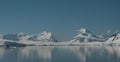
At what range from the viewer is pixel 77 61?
9119cm

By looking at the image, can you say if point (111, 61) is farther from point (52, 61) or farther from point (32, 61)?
point (32, 61)

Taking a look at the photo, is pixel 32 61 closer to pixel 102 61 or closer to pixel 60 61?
pixel 60 61

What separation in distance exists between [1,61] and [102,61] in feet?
106

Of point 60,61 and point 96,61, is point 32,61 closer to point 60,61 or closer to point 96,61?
point 60,61

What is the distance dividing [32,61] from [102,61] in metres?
22.8

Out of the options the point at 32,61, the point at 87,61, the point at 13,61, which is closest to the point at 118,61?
the point at 87,61

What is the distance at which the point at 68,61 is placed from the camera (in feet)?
299

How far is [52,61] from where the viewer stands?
3664 inches

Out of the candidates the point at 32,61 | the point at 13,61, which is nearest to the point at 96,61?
the point at 32,61

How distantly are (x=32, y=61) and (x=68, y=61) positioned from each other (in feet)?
38.6

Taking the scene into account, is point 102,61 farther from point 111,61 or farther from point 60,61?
point 60,61

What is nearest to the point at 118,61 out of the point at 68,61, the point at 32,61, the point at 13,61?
the point at 68,61

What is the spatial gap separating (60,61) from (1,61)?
18840 millimetres

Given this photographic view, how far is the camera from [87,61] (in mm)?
90250
